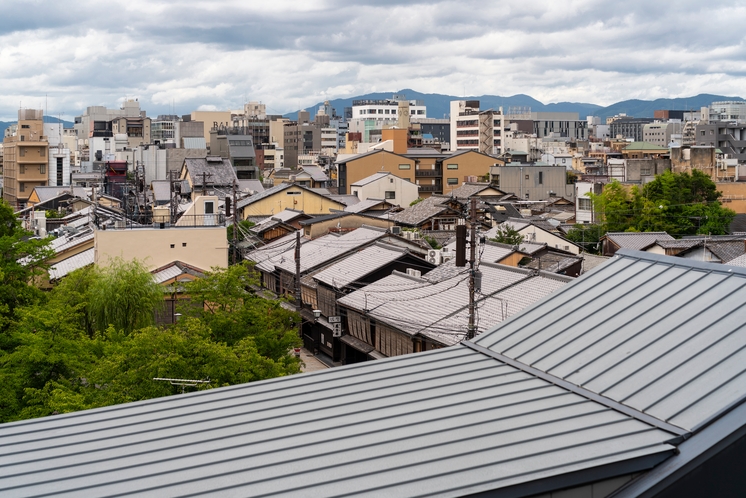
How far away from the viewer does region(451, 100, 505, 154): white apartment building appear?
409 ft

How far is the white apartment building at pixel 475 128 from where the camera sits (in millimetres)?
124625

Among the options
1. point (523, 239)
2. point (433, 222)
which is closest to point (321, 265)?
point (523, 239)

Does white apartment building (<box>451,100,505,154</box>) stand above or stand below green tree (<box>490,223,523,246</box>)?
above

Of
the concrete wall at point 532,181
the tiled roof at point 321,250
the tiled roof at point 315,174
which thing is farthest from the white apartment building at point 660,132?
the tiled roof at point 321,250

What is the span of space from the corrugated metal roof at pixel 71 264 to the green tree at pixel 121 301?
417 inches

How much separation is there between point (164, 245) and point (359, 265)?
8544mm

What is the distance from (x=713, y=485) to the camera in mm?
7391

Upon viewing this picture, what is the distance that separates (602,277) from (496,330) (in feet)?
5.44

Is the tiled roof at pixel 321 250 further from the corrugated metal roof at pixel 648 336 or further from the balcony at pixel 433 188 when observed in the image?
the balcony at pixel 433 188

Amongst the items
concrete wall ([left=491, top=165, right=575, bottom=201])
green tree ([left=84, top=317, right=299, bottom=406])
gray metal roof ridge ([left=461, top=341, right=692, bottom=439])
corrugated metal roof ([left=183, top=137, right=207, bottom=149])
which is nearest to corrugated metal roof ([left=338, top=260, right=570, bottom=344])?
green tree ([left=84, top=317, right=299, bottom=406])

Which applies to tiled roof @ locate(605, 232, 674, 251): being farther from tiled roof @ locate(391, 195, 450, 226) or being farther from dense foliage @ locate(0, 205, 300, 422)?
dense foliage @ locate(0, 205, 300, 422)

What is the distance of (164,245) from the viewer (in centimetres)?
3344

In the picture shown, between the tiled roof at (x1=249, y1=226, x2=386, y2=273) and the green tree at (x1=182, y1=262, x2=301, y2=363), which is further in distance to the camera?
the tiled roof at (x1=249, y1=226, x2=386, y2=273)

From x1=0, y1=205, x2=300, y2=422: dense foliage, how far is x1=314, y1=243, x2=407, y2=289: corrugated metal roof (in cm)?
992
